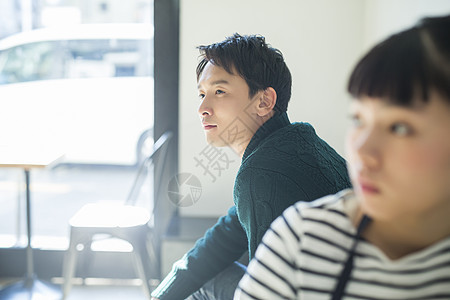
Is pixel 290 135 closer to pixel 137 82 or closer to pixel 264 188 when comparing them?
pixel 264 188

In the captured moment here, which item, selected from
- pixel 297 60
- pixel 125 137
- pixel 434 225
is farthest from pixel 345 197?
pixel 125 137

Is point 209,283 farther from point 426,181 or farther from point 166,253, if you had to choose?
point 166,253

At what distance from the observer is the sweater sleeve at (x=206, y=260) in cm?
128

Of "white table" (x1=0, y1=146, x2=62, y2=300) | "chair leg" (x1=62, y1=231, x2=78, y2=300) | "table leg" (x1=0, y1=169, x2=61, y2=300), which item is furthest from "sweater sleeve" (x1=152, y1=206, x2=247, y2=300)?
"table leg" (x1=0, y1=169, x2=61, y2=300)

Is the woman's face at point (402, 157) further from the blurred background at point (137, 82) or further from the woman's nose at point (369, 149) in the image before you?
the blurred background at point (137, 82)

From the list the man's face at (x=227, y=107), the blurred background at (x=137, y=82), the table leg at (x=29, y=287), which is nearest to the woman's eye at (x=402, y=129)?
the man's face at (x=227, y=107)

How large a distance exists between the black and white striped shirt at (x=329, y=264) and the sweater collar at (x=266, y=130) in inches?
21.5

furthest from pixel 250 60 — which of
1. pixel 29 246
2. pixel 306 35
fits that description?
pixel 29 246

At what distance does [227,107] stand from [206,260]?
0.44 metres

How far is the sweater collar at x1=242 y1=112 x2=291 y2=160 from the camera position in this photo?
1269 mm

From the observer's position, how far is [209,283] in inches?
53.2

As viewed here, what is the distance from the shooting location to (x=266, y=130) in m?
1.29

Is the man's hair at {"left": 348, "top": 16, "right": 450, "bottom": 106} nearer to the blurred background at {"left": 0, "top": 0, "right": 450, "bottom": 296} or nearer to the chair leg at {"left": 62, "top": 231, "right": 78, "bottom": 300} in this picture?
the blurred background at {"left": 0, "top": 0, "right": 450, "bottom": 296}

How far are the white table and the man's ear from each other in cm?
124
